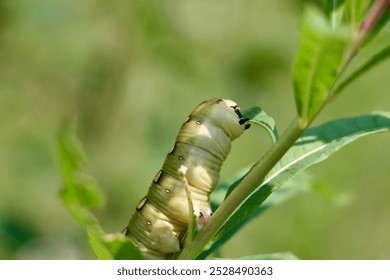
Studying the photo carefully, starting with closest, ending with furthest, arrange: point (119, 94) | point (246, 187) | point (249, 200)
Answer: point (246, 187) < point (249, 200) < point (119, 94)

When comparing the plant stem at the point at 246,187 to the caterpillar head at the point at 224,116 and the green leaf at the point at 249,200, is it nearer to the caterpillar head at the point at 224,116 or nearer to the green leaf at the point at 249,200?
the green leaf at the point at 249,200

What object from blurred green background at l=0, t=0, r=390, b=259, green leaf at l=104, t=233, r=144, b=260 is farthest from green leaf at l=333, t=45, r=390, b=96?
blurred green background at l=0, t=0, r=390, b=259

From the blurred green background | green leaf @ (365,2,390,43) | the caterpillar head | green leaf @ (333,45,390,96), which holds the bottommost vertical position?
green leaf @ (333,45,390,96)

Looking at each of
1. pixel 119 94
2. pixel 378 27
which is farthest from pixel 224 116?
pixel 119 94

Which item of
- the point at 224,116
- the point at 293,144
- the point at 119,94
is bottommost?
the point at 293,144

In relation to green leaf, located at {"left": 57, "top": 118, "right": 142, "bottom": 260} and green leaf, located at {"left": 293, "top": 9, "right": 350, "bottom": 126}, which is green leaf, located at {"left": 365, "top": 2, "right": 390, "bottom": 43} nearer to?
green leaf, located at {"left": 293, "top": 9, "right": 350, "bottom": 126}

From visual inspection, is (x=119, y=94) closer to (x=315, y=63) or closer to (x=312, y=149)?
(x=312, y=149)

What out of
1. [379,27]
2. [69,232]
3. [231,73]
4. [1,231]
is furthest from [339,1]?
[231,73]
